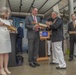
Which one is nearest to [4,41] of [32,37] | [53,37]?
[32,37]

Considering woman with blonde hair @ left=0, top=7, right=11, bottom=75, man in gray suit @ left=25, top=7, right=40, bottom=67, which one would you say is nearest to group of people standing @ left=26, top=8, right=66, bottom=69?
man in gray suit @ left=25, top=7, right=40, bottom=67

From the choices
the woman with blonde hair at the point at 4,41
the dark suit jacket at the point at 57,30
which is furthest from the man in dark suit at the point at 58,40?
the woman with blonde hair at the point at 4,41

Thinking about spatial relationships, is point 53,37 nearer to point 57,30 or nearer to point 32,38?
point 57,30

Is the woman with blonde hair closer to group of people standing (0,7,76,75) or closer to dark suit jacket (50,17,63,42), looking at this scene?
group of people standing (0,7,76,75)

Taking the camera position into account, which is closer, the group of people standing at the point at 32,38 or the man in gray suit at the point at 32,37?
the group of people standing at the point at 32,38

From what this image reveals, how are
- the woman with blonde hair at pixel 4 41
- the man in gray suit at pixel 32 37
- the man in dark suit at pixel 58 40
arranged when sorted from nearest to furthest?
the woman with blonde hair at pixel 4 41 < the man in dark suit at pixel 58 40 < the man in gray suit at pixel 32 37

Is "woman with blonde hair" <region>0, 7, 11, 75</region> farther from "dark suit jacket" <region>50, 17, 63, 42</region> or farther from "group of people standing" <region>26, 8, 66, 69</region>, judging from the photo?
"dark suit jacket" <region>50, 17, 63, 42</region>

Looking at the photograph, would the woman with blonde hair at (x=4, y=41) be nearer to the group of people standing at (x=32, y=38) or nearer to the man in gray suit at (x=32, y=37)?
the group of people standing at (x=32, y=38)

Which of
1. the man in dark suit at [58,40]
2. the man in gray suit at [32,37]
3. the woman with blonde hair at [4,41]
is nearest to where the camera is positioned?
the woman with blonde hair at [4,41]

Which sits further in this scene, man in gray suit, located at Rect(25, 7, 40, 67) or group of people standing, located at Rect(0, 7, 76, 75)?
man in gray suit, located at Rect(25, 7, 40, 67)

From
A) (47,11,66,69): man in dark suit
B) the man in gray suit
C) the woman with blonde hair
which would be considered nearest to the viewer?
the woman with blonde hair

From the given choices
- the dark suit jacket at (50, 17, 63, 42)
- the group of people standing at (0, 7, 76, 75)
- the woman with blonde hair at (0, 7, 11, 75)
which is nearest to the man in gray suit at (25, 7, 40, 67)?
the group of people standing at (0, 7, 76, 75)

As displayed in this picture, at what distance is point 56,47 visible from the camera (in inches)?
172

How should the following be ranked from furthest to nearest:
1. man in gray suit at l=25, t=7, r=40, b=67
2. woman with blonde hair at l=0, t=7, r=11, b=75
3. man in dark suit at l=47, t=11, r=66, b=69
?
1. man in gray suit at l=25, t=7, r=40, b=67
2. man in dark suit at l=47, t=11, r=66, b=69
3. woman with blonde hair at l=0, t=7, r=11, b=75
